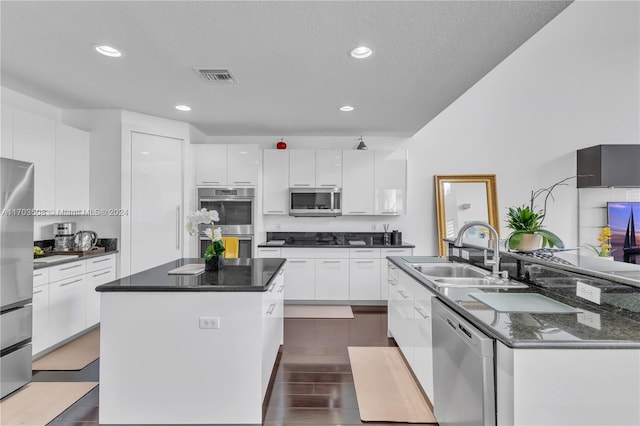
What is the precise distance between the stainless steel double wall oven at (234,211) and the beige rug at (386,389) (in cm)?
224

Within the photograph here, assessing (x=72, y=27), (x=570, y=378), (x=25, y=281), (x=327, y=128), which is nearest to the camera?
(x=570, y=378)

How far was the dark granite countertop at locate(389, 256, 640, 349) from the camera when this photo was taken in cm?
112

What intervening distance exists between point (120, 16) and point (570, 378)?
2927 millimetres

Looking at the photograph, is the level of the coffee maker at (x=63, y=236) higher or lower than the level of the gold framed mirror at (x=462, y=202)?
lower

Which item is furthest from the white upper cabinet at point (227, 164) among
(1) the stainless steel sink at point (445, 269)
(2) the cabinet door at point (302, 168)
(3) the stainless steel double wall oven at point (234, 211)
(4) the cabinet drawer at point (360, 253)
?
(1) the stainless steel sink at point (445, 269)

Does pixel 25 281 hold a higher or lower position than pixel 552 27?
lower

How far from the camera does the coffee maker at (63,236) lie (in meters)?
3.45

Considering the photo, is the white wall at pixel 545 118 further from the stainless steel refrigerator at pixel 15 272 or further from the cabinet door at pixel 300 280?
the stainless steel refrigerator at pixel 15 272

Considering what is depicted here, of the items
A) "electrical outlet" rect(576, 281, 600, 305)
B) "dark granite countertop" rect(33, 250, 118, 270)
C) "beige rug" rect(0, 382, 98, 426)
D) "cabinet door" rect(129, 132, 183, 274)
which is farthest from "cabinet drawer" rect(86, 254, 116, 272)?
"electrical outlet" rect(576, 281, 600, 305)

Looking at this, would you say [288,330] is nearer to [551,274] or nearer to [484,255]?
[484,255]

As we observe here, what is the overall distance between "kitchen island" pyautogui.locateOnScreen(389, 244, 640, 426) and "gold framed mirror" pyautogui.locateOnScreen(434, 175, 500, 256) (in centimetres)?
306

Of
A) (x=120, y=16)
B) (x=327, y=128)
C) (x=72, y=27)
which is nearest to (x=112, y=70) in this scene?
(x=72, y=27)

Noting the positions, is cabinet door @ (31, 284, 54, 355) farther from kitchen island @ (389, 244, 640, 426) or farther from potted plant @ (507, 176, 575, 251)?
potted plant @ (507, 176, 575, 251)

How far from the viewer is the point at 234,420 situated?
6.15 feet
